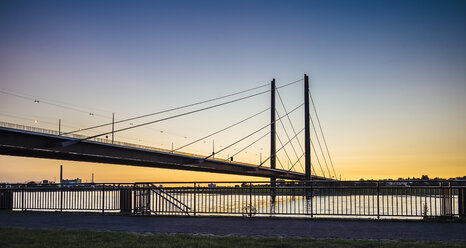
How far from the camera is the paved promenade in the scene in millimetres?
11000

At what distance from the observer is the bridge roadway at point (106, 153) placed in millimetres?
48144

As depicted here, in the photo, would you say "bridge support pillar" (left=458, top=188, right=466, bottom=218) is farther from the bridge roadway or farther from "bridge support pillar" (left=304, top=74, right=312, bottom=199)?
the bridge roadway

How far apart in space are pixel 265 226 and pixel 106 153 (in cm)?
4901

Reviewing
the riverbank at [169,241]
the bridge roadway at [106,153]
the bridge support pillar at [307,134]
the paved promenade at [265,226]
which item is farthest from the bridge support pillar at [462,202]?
the bridge roadway at [106,153]

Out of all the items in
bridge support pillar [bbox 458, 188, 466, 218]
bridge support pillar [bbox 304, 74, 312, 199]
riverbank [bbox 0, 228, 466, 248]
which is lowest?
riverbank [bbox 0, 228, 466, 248]

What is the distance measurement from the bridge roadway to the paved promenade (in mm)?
35499

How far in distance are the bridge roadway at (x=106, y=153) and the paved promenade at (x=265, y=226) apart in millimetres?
35499

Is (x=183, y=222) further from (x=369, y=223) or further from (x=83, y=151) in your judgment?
(x=83, y=151)

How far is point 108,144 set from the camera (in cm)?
5809

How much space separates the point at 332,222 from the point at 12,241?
8804mm

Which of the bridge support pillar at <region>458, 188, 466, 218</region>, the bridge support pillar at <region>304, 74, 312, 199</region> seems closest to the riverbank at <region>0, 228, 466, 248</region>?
the bridge support pillar at <region>458, 188, 466, 218</region>

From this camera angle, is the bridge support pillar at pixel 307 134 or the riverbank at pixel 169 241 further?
the bridge support pillar at pixel 307 134

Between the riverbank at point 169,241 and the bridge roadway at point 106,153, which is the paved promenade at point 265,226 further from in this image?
the bridge roadway at point 106,153

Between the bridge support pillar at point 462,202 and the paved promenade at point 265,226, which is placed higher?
the bridge support pillar at point 462,202
